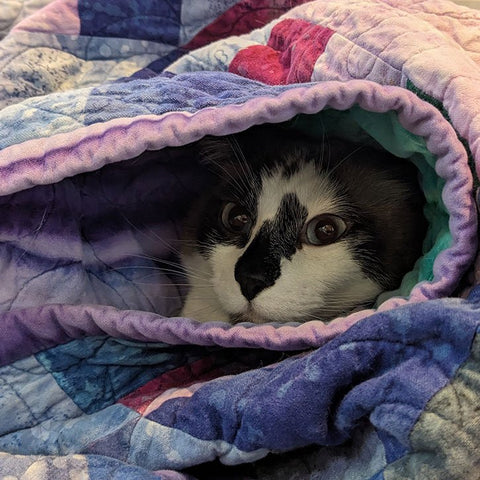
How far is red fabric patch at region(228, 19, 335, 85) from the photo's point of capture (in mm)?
965

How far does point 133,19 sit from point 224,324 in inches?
31.8

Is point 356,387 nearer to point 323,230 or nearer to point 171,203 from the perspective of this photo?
point 323,230

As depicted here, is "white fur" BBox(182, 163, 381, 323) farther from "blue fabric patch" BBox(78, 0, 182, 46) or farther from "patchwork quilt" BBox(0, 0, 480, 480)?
"blue fabric patch" BBox(78, 0, 182, 46)

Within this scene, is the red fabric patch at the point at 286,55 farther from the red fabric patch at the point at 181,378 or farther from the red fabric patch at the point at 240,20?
the red fabric patch at the point at 181,378

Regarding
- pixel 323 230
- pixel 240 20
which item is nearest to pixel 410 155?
pixel 323 230

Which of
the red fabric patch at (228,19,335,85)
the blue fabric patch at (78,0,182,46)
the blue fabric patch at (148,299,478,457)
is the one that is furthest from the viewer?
the blue fabric patch at (78,0,182,46)

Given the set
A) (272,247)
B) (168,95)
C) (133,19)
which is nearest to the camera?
(168,95)

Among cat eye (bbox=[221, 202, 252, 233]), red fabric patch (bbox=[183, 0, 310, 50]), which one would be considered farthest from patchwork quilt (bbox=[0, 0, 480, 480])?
red fabric patch (bbox=[183, 0, 310, 50])

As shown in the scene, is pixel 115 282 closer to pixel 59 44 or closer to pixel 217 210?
pixel 217 210

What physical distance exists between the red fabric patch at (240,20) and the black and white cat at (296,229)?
369mm

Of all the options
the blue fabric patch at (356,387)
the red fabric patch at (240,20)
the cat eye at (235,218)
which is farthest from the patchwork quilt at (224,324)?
the red fabric patch at (240,20)

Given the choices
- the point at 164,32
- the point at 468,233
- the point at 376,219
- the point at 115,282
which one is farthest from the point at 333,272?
the point at 164,32

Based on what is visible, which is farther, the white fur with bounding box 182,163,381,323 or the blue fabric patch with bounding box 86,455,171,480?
the white fur with bounding box 182,163,381,323

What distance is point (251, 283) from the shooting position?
33.3 inches
